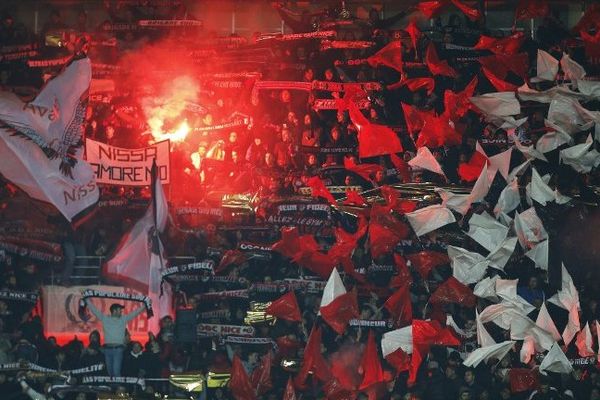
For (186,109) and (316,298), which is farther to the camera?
(186,109)

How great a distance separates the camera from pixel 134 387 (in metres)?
13.0

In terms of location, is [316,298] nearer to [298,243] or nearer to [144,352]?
[298,243]

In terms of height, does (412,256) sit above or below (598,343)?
above

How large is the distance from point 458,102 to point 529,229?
75.9 inches

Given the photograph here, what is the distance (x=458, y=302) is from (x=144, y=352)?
13.1 feet

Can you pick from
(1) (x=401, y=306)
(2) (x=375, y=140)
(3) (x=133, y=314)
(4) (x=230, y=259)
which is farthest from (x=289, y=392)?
(2) (x=375, y=140)

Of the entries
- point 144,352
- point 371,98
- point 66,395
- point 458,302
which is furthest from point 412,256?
point 66,395

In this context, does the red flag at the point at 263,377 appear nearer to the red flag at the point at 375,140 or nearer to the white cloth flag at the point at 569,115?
the red flag at the point at 375,140

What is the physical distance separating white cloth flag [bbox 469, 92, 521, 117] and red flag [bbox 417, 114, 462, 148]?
547mm

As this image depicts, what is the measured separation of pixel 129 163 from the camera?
14164mm

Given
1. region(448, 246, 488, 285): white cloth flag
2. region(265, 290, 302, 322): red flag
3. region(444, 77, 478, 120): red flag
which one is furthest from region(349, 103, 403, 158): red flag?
region(265, 290, 302, 322): red flag

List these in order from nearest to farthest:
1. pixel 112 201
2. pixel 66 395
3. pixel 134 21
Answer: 1. pixel 66 395
2. pixel 112 201
3. pixel 134 21

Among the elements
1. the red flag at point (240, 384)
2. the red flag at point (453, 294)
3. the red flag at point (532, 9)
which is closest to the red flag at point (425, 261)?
the red flag at point (453, 294)

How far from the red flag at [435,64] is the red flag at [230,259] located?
3568 mm
